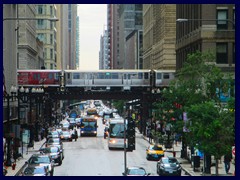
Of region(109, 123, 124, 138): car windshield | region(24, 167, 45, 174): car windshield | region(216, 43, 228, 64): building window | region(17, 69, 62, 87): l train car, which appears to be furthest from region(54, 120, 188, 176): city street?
region(17, 69, 62, 87): l train car

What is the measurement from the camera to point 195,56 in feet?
178

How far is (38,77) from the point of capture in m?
91.8

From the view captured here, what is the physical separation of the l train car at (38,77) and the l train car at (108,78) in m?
A: 1.52

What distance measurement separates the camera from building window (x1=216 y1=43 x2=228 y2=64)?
70.4m

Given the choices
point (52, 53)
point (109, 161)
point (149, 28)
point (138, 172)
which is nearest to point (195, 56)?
point (109, 161)

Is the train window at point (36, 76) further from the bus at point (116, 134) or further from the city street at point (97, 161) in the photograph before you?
the bus at point (116, 134)

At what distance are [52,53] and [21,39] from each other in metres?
65.3

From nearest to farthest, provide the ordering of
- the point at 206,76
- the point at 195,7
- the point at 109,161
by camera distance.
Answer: the point at 206,76, the point at 109,161, the point at 195,7

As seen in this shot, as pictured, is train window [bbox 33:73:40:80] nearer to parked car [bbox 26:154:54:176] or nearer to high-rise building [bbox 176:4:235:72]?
high-rise building [bbox 176:4:235:72]

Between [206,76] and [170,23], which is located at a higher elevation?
[170,23]

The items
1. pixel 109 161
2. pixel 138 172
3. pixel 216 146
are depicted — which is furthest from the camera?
pixel 109 161

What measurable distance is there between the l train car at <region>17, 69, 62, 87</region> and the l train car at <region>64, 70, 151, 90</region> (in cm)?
152

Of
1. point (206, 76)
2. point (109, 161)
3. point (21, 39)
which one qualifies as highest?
point (21, 39)

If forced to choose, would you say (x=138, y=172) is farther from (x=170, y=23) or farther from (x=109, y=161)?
A: (x=170, y=23)
